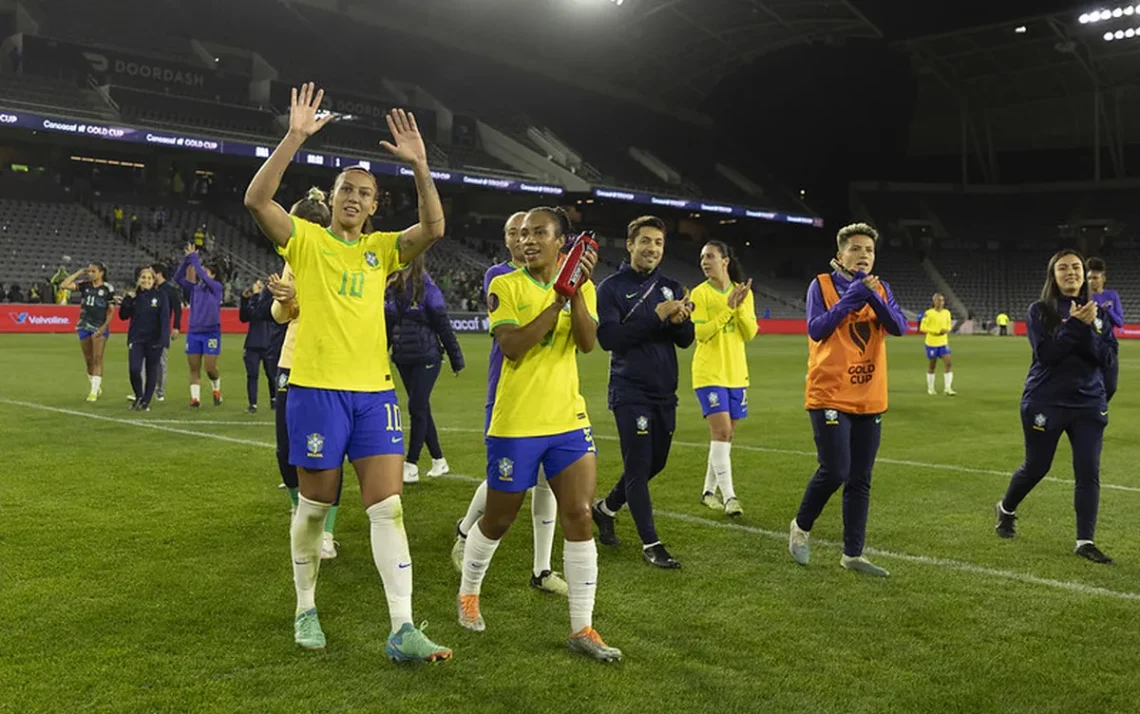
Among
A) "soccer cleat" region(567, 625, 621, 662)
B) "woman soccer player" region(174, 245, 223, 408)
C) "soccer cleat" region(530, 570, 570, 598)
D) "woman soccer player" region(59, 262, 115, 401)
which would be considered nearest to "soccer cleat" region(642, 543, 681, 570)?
"soccer cleat" region(530, 570, 570, 598)

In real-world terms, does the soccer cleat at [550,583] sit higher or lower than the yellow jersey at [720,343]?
lower

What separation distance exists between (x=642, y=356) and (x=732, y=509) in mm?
2089

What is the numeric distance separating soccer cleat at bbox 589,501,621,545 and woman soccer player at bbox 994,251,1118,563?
3.00 metres

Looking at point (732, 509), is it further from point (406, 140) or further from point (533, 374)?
point (406, 140)

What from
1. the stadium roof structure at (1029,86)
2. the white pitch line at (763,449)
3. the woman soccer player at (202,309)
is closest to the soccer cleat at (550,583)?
the white pitch line at (763,449)

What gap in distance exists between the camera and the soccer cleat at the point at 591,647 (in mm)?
4281

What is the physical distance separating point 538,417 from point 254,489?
178 inches

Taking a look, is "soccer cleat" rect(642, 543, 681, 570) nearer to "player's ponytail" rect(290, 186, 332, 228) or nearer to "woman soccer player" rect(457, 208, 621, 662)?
"woman soccer player" rect(457, 208, 621, 662)

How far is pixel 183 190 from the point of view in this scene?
43812mm

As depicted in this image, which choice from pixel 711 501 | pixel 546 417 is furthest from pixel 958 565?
pixel 546 417

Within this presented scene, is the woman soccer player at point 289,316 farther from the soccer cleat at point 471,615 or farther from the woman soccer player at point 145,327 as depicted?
the woman soccer player at point 145,327

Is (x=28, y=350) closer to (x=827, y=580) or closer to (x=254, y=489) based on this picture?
(x=254, y=489)

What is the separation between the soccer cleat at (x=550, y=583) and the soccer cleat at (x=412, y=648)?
1.21 m

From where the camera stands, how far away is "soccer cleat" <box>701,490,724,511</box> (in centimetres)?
776
